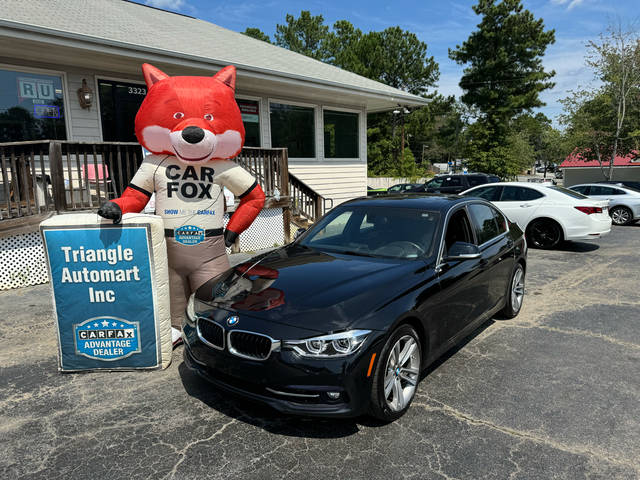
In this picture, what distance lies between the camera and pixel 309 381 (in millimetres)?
2662

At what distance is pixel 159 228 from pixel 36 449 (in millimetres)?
1767

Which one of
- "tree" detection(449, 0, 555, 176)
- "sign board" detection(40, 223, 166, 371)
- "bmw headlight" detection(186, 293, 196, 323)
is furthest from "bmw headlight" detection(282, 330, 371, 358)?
"tree" detection(449, 0, 555, 176)

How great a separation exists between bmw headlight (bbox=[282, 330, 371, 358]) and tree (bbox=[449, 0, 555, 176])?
40399 millimetres

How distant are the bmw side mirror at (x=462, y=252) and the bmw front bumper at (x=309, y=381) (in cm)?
128

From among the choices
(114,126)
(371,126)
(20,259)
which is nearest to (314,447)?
(20,259)

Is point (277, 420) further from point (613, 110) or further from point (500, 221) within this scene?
point (613, 110)

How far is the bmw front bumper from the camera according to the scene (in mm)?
2650

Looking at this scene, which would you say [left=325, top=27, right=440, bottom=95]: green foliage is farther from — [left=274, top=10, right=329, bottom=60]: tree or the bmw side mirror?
the bmw side mirror

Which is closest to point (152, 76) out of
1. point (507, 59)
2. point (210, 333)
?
point (210, 333)

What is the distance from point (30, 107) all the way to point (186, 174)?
5991 mm

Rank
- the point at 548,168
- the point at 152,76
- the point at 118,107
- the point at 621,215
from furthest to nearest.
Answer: the point at 548,168, the point at 621,215, the point at 118,107, the point at 152,76

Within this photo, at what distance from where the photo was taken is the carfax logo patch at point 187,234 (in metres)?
4.24

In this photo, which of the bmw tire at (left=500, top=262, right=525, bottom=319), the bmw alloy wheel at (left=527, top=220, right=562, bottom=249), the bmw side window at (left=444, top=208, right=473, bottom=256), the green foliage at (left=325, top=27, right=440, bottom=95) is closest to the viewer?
the bmw side window at (left=444, top=208, right=473, bottom=256)

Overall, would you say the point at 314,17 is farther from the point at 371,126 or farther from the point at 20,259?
the point at 20,259
